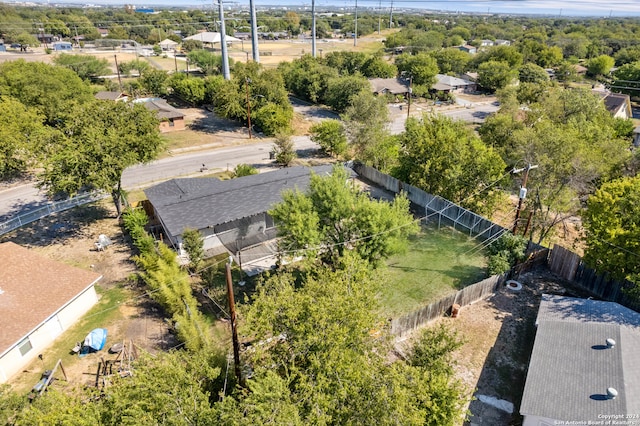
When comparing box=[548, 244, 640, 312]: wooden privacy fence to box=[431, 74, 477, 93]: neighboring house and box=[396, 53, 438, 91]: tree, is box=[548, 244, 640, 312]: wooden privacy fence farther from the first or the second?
box=[431, 74, 477, 93]: neighboring house

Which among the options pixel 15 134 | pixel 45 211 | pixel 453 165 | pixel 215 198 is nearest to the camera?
pixel 215 198

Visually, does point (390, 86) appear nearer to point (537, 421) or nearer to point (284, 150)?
point (284, 150)

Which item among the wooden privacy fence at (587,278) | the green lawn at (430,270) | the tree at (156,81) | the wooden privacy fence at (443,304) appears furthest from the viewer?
the tree at (156,81)

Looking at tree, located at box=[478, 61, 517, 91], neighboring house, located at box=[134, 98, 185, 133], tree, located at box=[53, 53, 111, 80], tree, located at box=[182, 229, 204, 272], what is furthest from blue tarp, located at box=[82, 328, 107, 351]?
tree, located at box=[478, 61, 517, 91]

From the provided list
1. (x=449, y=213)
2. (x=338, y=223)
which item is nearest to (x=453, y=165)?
(x=449, y=213)

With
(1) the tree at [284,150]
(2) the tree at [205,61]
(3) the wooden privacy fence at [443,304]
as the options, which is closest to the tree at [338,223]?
(3) the wooden privacy fence at [443,304]

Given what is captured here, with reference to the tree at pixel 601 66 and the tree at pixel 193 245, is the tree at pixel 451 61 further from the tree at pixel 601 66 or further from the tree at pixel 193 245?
the tree at pixel 193 245
